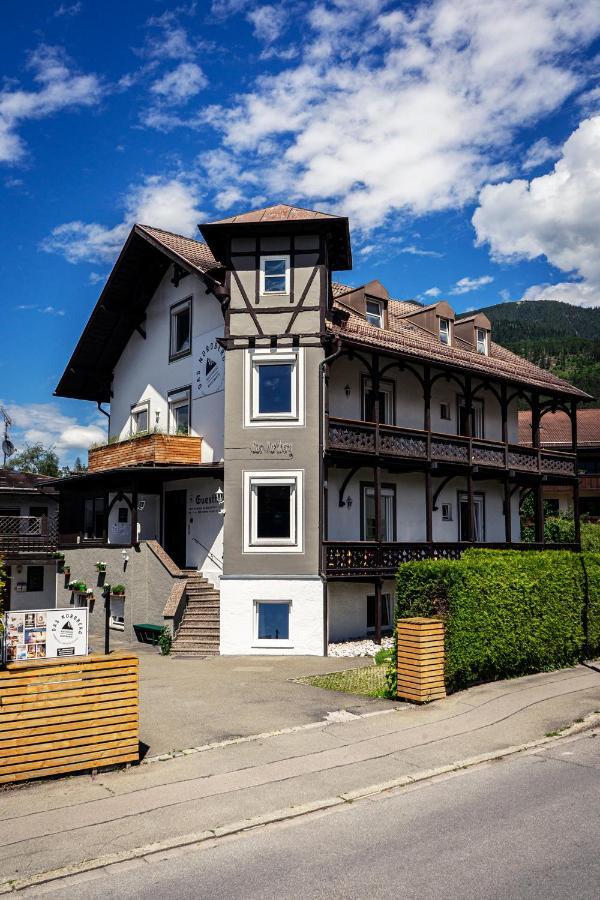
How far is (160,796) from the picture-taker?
9219 millimetres

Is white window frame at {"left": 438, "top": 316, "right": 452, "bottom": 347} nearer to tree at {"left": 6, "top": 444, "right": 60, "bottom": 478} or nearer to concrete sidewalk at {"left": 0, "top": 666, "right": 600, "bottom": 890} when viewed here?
concrete sidewalk at {"left": 0, "top": 666, "right": 600, "bottom": 890}

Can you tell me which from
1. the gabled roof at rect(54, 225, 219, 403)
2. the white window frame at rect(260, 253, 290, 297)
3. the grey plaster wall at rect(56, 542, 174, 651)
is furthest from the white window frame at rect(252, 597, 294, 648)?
the gabled roof at rect(54, 225, 219, 403)

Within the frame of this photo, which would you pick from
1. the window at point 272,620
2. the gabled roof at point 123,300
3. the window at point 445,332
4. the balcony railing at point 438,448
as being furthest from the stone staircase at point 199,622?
the window at point 445,332

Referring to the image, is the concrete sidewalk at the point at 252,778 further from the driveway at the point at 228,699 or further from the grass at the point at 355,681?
the grass at the point at 355,681

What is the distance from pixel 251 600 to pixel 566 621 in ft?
26.7

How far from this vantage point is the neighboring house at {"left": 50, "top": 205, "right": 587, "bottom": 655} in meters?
21.3

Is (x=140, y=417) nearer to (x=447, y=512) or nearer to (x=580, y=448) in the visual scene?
(x=447, y=512)

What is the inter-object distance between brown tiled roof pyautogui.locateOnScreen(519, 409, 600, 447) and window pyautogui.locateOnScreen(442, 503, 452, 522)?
2121cm

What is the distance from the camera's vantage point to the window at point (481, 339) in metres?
30.2

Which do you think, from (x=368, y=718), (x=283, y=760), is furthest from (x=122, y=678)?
(x=368, y=718)

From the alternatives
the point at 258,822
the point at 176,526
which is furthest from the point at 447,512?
the point at 258,822

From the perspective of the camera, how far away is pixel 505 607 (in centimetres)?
1559

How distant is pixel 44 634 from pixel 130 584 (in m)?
13.9

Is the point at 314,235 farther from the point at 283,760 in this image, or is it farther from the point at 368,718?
the point at 283,760
